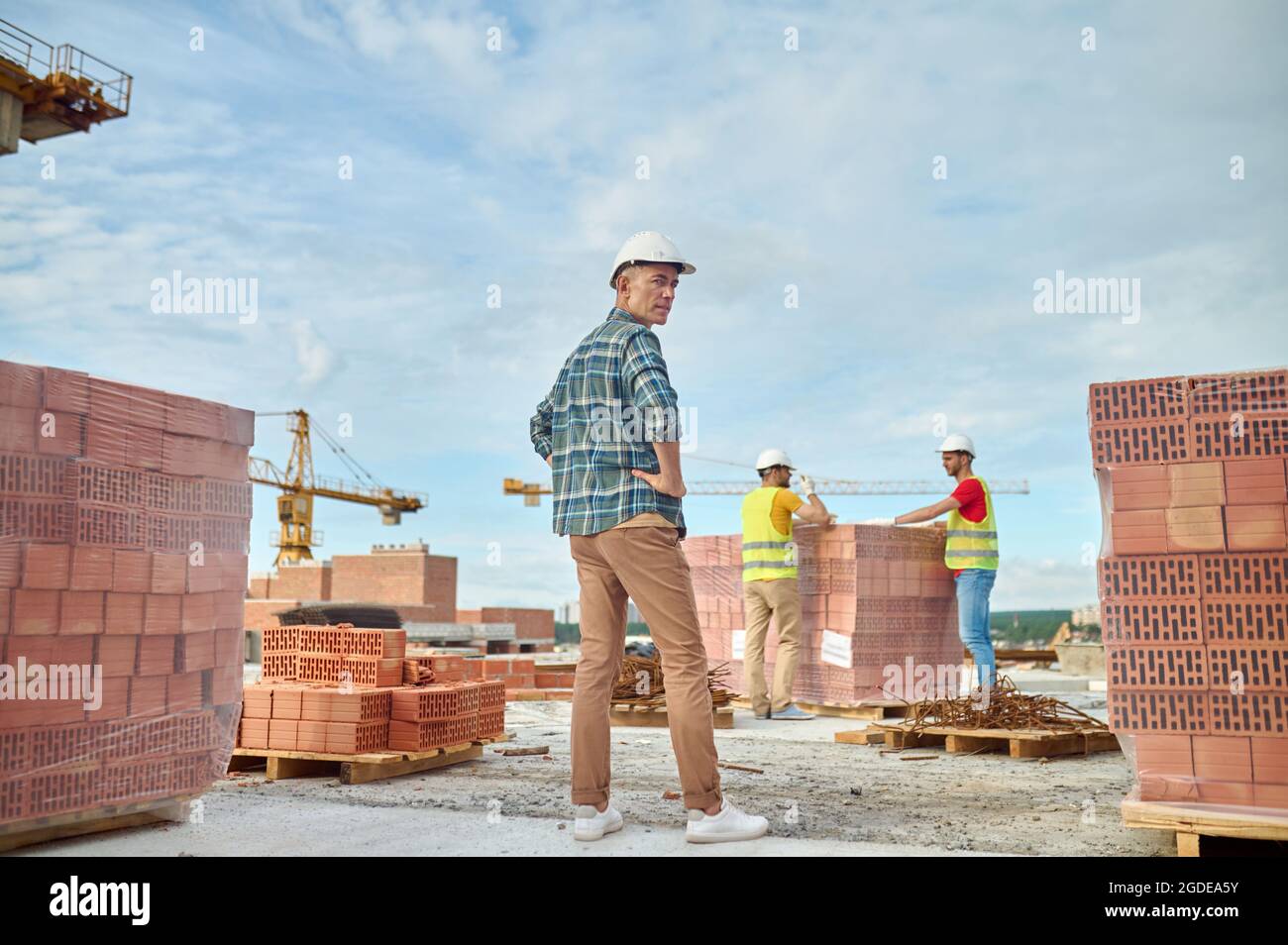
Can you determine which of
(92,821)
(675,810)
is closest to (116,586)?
(92,821)

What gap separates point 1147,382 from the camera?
3.98 meters

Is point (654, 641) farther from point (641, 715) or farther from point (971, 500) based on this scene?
point (971, 500)

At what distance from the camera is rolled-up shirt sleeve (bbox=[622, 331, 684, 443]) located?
3.68 m

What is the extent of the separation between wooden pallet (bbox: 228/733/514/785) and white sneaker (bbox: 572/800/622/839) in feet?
6.38

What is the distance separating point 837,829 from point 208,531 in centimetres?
302

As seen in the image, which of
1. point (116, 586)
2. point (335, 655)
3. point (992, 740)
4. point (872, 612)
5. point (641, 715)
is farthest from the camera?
point (872, 612)

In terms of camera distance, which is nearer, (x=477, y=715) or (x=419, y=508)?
(x=477, y=715)

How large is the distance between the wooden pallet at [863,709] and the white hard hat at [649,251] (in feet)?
19.0

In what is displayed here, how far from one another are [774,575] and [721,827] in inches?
191

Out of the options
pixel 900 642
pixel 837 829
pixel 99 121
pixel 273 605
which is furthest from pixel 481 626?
pixel 837 829

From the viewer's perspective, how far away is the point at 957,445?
8359mm

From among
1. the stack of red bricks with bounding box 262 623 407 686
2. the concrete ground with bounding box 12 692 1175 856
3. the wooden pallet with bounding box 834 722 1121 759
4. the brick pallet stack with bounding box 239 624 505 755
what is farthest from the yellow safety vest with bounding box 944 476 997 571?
the stack of red bricks with bounding box 262 623 407 686
